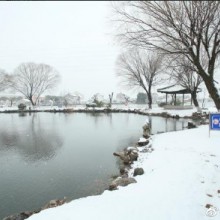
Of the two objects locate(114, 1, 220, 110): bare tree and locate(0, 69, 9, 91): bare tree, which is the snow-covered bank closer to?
locate(114, 1, 220, 110): bare tree

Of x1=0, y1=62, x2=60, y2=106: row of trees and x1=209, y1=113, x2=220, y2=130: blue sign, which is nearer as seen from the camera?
x1=209, y1=113, x2=220, y2=130: blue sign

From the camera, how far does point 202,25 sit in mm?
9414

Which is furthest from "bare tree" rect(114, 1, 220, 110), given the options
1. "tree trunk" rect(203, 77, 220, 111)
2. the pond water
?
the pond water

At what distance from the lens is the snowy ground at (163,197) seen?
15.7ft

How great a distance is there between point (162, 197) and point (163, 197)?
0.9 inches

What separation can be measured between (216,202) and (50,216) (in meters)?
3.47

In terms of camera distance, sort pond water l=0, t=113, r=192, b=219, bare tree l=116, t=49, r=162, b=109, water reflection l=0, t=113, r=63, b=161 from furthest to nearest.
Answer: bare tree l=116, t=49, r=162, b=109 < water reflection l=0, t=113, r=63, b=161 < pond water l=0, t=113, r=192, b=219

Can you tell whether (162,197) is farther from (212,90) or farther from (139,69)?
(139,69)

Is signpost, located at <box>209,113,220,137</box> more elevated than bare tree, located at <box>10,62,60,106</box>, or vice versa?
bare tree, located at <box>10,62,60,106</box>

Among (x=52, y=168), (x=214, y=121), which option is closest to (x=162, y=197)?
(x=52, y=168)

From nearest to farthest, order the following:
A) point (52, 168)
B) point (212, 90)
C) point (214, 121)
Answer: point (52, 168), point (212, 90), point (214, 121)

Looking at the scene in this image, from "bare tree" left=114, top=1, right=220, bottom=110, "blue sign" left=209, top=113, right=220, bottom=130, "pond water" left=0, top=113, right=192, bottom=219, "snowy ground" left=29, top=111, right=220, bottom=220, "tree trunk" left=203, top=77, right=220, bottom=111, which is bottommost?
"pond water" left=0, top=113, right=192, bottom=219

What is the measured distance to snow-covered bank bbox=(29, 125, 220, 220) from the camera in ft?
15.7

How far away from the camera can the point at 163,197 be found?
18.1 feet
